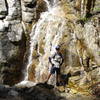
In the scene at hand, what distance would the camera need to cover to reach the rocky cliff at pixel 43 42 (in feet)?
54.9

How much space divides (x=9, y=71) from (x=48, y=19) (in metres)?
3.89

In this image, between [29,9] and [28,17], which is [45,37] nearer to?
[28,17]

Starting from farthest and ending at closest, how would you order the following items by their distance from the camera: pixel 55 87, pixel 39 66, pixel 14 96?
pixel 39 66
pixel 55 87
pixel 14 96

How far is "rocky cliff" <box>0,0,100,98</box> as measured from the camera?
16719 mm

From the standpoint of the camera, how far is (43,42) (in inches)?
700

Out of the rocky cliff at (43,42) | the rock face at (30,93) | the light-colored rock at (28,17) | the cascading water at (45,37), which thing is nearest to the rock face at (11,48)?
the rocky cliff at (43,42)

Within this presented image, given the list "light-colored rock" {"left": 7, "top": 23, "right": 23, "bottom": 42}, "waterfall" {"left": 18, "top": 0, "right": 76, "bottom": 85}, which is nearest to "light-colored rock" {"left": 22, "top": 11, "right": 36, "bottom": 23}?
"waterfall" {"left": 18, "top": 0, "right": 76, "bottom": 85}

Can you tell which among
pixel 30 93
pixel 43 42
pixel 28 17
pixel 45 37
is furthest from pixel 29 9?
pixel 30 93

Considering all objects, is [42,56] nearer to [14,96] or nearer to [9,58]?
[9,58]

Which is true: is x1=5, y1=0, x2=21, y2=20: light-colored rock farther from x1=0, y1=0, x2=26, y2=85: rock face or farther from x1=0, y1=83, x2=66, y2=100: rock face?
x1=0, y1=83, x2=66, y2=100: rock face

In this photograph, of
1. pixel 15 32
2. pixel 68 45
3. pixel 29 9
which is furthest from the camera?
pixel 29 9

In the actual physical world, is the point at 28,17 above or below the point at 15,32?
above

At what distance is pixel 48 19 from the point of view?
1847 centimetres

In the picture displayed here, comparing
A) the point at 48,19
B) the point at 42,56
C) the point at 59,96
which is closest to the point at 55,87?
the point at 59,96
